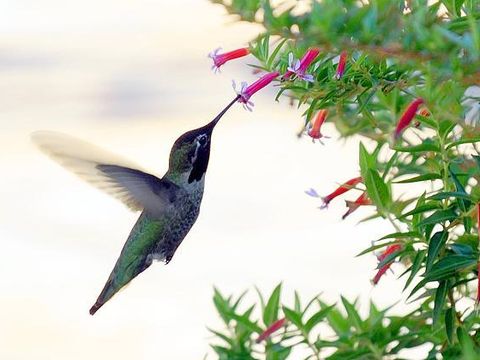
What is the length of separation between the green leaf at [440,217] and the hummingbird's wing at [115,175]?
1.33 metres

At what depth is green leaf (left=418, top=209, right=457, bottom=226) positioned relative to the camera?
2444 mm

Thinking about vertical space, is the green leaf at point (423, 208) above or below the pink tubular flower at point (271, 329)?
above

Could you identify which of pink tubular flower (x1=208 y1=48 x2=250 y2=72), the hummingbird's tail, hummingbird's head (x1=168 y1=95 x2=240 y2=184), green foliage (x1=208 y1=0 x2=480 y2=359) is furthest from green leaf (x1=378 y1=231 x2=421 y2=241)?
the hummingbird's tail

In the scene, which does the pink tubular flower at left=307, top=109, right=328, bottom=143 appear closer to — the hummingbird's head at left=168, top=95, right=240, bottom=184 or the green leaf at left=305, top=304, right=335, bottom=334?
the hummingbird's head at left=168, top=95, right=240, bottom=184

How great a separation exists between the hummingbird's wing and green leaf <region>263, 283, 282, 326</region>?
3.47ft

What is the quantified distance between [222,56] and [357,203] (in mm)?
669

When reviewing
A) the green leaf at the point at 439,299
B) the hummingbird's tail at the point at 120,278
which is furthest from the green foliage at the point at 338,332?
the hummingbird's tail at the point at 120,278

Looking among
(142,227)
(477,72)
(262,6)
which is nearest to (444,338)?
(477,72)

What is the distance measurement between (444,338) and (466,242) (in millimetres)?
262

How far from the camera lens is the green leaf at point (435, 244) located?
2.42 metres

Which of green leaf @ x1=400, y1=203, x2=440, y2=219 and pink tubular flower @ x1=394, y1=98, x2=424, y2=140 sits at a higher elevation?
pink tubular flower @ x1=394, y1=98, x2=424, y2=140

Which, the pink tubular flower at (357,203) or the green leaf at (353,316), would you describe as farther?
the pink tubular flower at (357,203)

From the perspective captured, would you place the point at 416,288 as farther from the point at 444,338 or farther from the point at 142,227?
the point at 142,227

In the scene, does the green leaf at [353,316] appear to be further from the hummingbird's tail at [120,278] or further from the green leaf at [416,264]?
the hummingbird's tail at [120,278]
